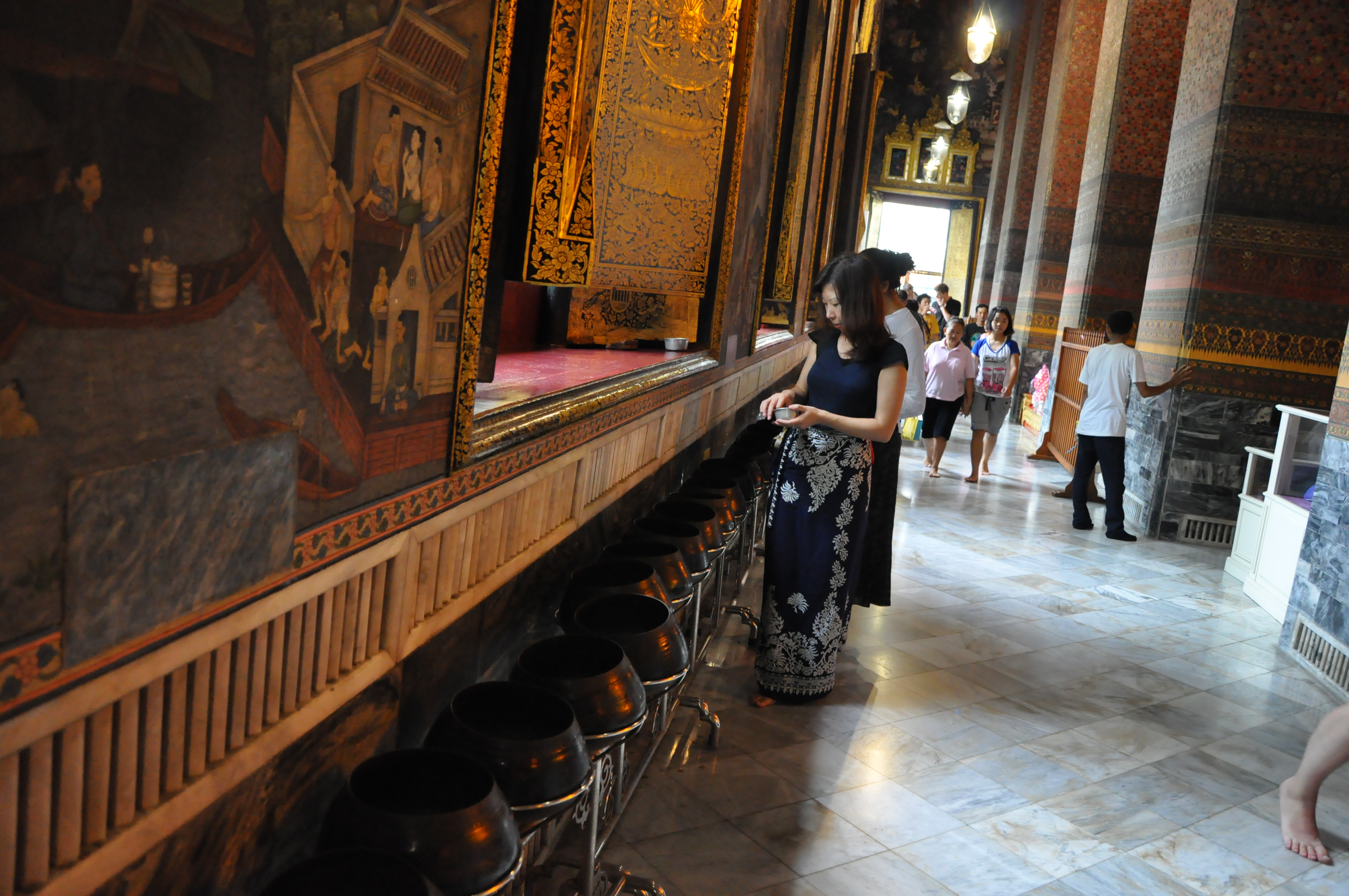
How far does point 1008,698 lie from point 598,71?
2.83 metres

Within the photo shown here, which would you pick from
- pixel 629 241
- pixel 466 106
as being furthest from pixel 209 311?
pixel 629 241

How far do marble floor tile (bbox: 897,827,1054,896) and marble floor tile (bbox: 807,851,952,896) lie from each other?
0.12 feet

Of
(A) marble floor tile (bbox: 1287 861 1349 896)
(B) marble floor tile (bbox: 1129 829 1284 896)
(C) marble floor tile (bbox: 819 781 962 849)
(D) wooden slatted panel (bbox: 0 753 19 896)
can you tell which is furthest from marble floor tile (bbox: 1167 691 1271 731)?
(D) wooden slatted panel (bbox: 0 753 19 896)

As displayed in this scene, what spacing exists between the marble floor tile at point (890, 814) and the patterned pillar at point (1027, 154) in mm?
14187

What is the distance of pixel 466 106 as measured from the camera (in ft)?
5.57

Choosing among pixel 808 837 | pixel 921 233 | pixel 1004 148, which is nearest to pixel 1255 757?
pixel 808 837

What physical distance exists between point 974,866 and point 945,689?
128cm

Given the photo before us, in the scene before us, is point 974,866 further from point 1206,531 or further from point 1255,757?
point 1206,531

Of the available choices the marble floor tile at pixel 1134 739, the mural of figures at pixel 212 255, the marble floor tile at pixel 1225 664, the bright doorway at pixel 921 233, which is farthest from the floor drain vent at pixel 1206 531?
the bright doorway at pixel 921 233

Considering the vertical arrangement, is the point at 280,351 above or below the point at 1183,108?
below

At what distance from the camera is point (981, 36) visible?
1069 centimetres

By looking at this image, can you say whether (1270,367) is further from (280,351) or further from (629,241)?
(280,351)

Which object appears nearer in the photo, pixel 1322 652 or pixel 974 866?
pixel 974 866

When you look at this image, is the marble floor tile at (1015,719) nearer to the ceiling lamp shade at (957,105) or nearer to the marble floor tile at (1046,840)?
the marble floor tile at (1046,840)
